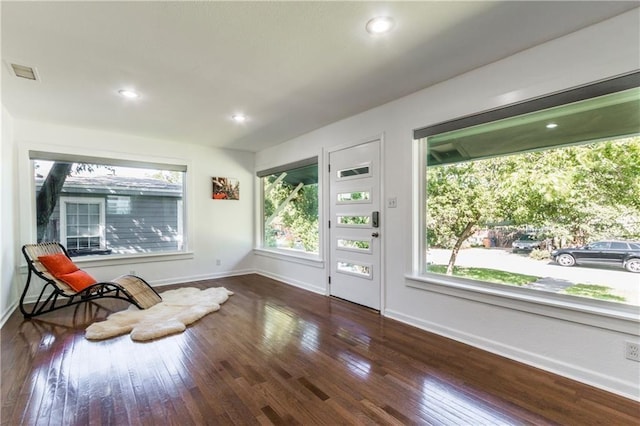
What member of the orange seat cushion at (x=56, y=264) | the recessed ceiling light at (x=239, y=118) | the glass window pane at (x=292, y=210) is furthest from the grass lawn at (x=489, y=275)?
the orange seat cushion at (x=56, y=264)

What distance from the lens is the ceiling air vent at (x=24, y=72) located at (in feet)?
8.01

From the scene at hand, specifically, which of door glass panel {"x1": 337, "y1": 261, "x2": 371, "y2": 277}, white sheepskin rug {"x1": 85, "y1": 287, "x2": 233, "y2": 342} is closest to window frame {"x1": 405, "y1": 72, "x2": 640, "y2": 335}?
door glass panel {"x1": 337, "y1": 261, "x2": 371, "y2": 277}

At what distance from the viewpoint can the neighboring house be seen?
167 inches

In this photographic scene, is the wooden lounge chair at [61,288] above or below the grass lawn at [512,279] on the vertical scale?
below

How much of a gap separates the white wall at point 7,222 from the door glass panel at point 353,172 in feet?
12.5

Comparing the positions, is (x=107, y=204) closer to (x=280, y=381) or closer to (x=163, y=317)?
(x=163, y=317)

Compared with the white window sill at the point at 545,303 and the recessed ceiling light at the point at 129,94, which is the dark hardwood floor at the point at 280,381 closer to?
the white window sill at the point at 545,303

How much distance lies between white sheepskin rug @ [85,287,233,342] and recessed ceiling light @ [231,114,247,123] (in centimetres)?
239

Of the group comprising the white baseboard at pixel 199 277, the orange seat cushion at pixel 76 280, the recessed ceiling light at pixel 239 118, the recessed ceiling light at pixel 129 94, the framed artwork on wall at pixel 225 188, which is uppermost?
the recessed ceiling light at pixel 239 118

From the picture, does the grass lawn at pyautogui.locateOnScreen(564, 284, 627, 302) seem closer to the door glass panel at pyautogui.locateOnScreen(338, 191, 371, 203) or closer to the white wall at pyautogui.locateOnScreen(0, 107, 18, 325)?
the door glass panel at pyautogui.locateOnScreen(338, 191, 371, 203)

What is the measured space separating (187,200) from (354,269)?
10.5 ft

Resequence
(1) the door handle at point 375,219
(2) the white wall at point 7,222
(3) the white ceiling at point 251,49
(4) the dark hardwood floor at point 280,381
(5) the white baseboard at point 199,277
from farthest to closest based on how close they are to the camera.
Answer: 1. (5) the white baseboard at point 199,277
2. (1) the door handle at point 375,219
3. (2) the white wall at point 7,222
4. (3) the white ceiling at point 251,49
5. (4) the dark hardwood floor at point 280,381

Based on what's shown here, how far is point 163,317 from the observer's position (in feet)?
10.4

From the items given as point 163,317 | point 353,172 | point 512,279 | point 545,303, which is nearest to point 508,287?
point 512,279
